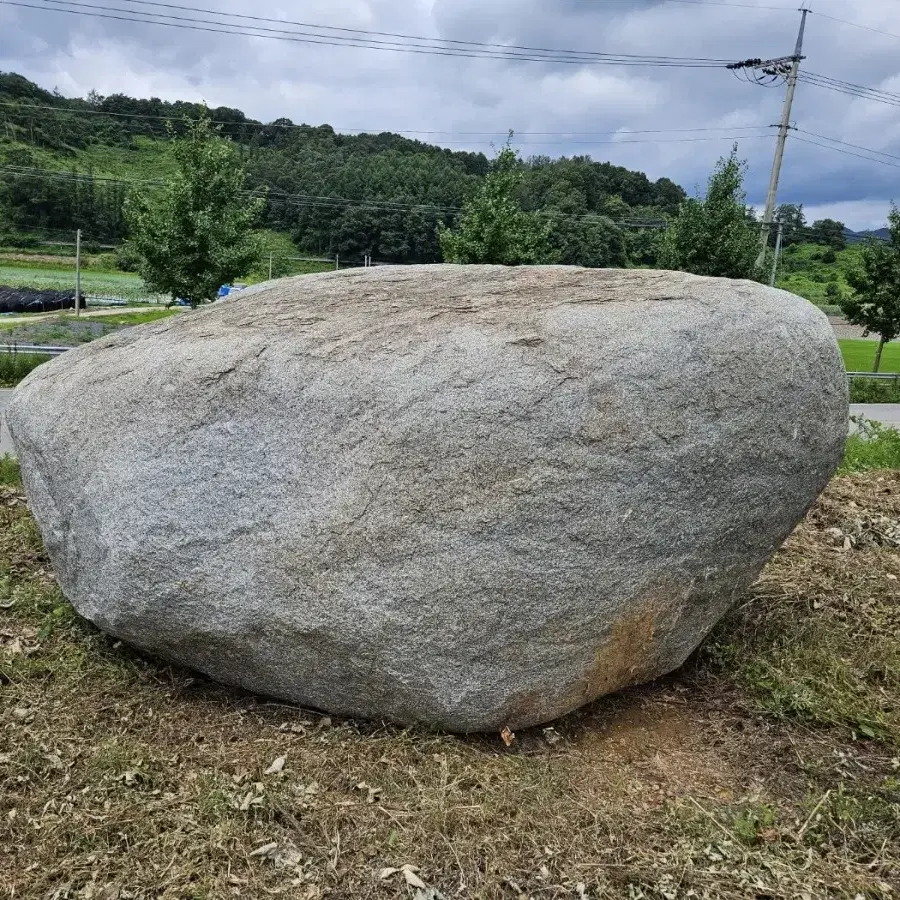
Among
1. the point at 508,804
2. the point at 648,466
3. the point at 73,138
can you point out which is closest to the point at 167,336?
the point at 648,466

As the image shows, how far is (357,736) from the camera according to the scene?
3.77 meters

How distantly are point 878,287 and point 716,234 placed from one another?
8185 mm

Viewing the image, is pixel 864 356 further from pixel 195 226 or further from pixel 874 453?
pixel 874 453

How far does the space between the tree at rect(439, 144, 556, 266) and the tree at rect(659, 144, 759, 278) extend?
14.7ft

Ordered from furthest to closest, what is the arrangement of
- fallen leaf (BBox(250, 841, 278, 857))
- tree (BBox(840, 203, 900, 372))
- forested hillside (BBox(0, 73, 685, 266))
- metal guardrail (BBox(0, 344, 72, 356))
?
forested hillside (BBox(0, 73, 685, 266)), tree (BBox(840, 203, 900, 372)), metal guardrail (BBox(0, 344, 72, 356)), fallen leaf (BBox(250, 841, 278, 857))

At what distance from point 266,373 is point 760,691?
300 cm

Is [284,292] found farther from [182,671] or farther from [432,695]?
[432,695]

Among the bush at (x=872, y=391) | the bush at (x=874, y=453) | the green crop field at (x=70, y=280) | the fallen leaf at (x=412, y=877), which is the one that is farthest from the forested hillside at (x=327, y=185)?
the fallen leaf at (x=412, y=877)

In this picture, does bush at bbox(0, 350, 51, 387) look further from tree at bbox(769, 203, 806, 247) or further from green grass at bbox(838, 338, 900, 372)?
tree at bbox(769, 203, 806, 247)

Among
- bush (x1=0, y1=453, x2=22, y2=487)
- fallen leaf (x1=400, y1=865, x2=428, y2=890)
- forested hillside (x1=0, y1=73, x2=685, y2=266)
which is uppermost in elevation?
forested hillside (x1=0, y1=73, x2=685, y2=266)

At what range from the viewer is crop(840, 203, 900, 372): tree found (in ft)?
85.0

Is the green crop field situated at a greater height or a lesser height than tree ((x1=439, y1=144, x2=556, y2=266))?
lesser

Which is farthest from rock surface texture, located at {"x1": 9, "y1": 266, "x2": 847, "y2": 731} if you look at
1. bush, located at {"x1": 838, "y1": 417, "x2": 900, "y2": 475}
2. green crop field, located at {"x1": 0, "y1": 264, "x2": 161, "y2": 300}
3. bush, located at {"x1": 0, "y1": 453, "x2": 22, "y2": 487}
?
green crop field, located at {"x1": 0, "y1": 264, "x2": 161, "y2": 300}

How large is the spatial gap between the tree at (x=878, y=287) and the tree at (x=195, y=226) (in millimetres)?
19603
